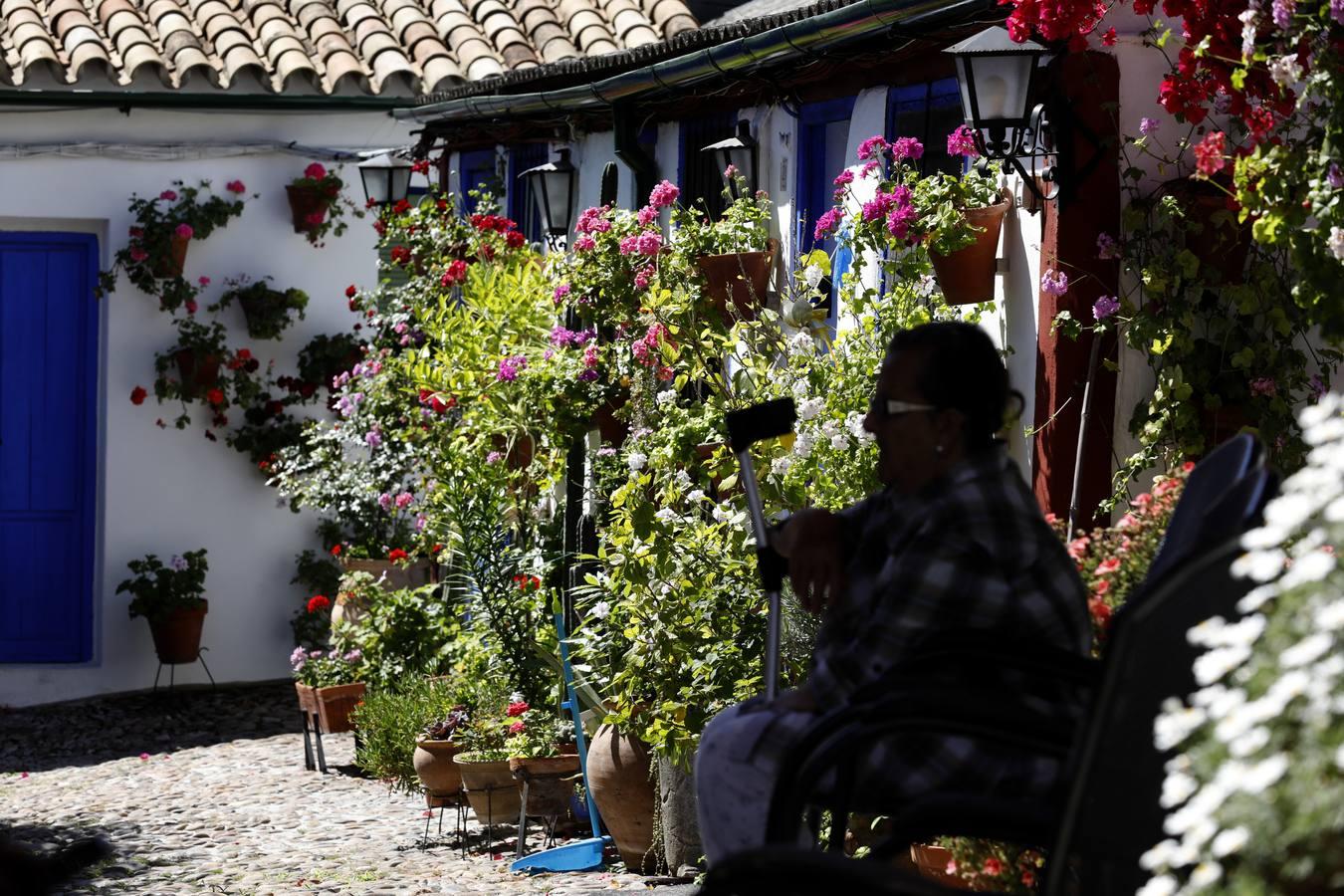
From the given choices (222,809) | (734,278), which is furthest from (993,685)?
(222,809)

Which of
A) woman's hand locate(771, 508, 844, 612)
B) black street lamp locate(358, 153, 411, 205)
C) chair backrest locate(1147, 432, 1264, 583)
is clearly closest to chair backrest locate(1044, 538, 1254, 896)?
chair backrest locate(1147, 432, 1264, 583)

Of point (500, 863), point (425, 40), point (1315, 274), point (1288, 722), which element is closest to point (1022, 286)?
point (1315, 274)

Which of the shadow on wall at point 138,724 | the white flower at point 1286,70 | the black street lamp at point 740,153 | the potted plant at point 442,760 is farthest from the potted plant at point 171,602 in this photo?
the white flower at point 1286,70

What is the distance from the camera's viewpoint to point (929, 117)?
620 cm

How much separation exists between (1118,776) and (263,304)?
369 inches

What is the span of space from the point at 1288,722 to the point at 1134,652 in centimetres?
42

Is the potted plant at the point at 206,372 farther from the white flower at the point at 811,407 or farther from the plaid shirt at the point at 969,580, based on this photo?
the plaid shirt at the point at 969,580

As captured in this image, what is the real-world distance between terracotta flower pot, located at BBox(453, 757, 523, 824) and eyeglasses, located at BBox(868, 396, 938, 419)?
13.8 feet

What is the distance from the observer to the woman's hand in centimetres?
337

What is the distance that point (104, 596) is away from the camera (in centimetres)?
1085

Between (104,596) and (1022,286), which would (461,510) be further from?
(104,596)

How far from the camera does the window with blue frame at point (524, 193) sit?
33.7ft

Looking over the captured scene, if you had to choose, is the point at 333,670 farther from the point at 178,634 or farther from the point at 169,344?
the point at 169,344

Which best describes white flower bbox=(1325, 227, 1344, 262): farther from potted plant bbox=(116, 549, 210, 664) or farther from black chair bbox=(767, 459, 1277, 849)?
potted plant bbox=(116, 549, 210, 664)
